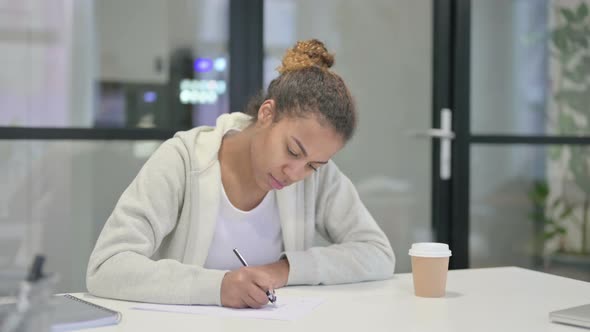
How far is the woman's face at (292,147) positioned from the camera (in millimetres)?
1627

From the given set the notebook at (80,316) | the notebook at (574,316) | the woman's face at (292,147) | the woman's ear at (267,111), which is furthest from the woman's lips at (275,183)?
the notebook at (574,316)

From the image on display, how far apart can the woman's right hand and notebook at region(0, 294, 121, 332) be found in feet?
0.71

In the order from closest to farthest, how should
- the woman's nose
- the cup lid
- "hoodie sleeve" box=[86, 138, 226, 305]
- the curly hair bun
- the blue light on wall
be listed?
"hoodie sleeve" box=[86, 138, 226, 305], the cup lid, the woman's nose, the curly hair bun, the blue light on wall

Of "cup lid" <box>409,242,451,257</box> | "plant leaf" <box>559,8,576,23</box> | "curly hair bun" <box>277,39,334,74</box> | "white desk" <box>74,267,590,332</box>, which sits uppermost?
"plant leaf" <box>559,8,576,23</box>

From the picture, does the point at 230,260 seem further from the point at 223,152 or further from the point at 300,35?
the point at 300,35

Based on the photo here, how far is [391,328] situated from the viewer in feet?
4.05

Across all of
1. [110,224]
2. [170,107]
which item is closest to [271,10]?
[170,107]

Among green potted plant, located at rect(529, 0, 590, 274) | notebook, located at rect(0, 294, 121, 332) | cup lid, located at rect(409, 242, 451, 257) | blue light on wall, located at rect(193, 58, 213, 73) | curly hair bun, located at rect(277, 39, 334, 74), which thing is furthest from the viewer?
green potted plant, located at rect(529, 0, 590, 274)

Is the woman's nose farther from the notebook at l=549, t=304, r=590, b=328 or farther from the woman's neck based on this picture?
the notebook at l=549, t=304, r=590, b=328

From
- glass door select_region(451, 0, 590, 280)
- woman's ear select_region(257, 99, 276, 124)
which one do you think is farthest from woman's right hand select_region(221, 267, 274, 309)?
glass door select_region(451, 0, 590, 280)

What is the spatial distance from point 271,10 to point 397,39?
2.07 ft

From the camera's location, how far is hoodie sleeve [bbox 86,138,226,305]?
1.43 meters

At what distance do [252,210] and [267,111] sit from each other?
0.26 m

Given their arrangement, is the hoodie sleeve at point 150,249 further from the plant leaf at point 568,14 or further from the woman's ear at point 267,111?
the plant leaf at point 568,14
